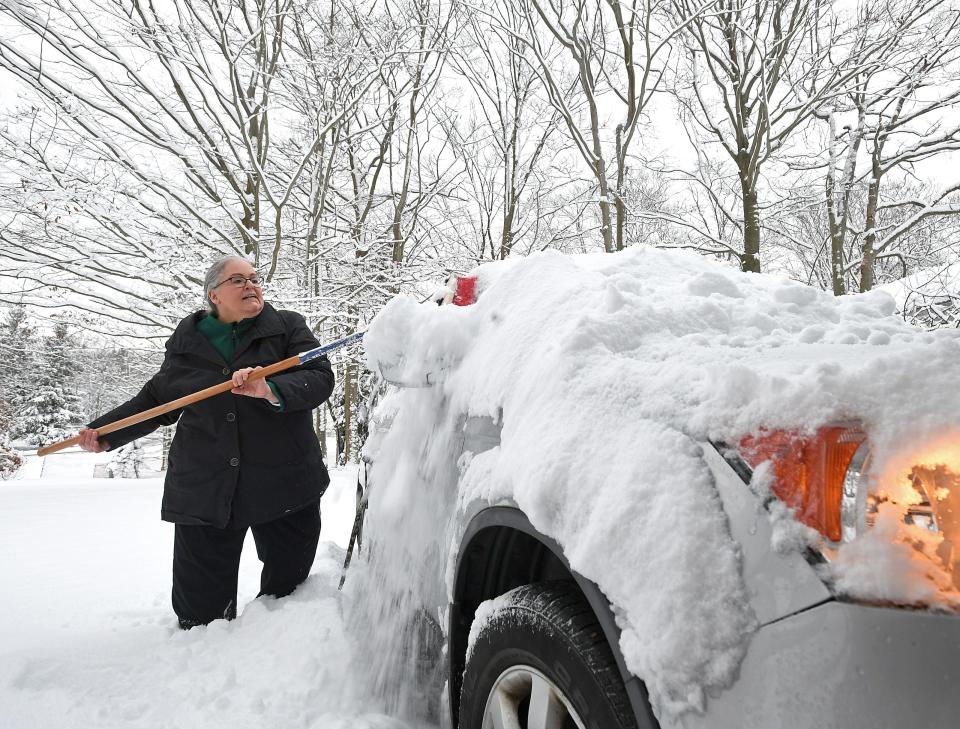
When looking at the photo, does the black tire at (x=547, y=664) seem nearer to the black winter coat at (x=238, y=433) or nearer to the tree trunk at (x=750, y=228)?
the black winter coat at (x=238, y=433)

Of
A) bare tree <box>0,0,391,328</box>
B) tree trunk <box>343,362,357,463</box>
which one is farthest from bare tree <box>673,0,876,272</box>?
tree trunk <box>343,362,357,463</box>

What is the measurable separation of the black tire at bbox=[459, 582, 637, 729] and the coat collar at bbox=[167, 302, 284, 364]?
6.92ft

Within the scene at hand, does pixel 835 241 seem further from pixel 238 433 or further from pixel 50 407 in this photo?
pixel 50 407

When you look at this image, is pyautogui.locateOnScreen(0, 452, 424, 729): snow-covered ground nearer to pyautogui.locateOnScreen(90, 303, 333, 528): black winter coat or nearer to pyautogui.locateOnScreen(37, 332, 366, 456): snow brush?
pyautogui.locateOnScreen(90, 303, 333, 528): black winter coat

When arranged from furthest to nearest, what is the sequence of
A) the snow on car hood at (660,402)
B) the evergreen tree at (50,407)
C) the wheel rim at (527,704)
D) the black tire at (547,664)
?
the evergreen tree at (50,407), the wheel rim at (527,704), the black tire at (547,664), the snow on car hood at (660,402)

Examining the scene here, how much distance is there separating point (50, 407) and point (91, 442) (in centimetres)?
4526

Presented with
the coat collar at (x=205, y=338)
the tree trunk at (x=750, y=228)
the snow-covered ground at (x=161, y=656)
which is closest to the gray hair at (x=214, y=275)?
the coat collar at (x=205, y=338)

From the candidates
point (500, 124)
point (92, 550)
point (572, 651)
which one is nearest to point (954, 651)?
point (572, 651)

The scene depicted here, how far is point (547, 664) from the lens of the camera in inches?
45.9

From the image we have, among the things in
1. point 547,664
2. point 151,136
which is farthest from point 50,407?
point 547,664

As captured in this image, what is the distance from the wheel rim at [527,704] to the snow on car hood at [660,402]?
0.29 metres

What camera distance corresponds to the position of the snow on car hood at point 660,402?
0.85m

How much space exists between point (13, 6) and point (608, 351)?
9751mm

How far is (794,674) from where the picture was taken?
0.77m
